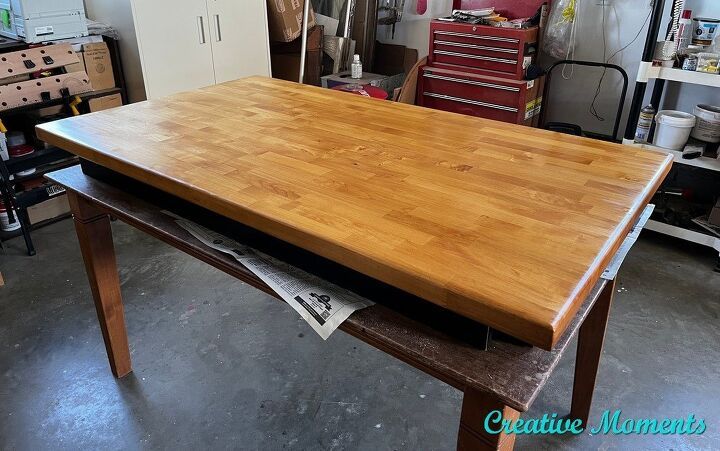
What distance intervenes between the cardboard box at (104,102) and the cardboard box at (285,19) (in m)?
1.18

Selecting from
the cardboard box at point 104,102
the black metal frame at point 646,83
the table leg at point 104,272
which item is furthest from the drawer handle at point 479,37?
the table leg at point 104,272

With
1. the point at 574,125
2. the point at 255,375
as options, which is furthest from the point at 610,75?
the point at 255,375

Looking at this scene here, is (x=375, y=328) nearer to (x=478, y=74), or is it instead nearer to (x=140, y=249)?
(x=140, y=249)

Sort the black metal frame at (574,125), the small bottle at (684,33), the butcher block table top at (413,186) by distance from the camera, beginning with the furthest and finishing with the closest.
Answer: the black metal frame at (574,125), the small bottle at (684,33), the butcher block table top at (413,186)

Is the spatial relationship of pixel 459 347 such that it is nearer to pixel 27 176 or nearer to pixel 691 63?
pixel 691 63

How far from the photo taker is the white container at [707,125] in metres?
2.57

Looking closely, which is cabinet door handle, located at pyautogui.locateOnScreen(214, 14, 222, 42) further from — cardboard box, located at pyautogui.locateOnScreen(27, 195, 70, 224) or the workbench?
the workbench

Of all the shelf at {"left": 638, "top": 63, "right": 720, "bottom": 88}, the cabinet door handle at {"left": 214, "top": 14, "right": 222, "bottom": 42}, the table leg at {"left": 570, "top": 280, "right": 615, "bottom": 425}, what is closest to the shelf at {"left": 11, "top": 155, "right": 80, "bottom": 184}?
the cabinet door handle at {"left": 214, "top": 14, "right": 222, "bottom": 42}

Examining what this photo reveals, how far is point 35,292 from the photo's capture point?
2428 mm

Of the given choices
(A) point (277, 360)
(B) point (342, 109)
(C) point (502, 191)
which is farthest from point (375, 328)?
(A) point (277, 360)

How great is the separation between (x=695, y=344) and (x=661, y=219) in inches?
34.9

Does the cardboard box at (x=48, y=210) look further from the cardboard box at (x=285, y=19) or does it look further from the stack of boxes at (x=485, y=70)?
the stack of boxes at (x=485, y=70)

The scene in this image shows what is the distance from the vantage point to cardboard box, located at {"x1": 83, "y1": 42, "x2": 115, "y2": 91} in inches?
117

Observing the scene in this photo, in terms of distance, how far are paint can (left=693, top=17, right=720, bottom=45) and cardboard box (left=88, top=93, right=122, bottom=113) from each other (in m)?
3.02
